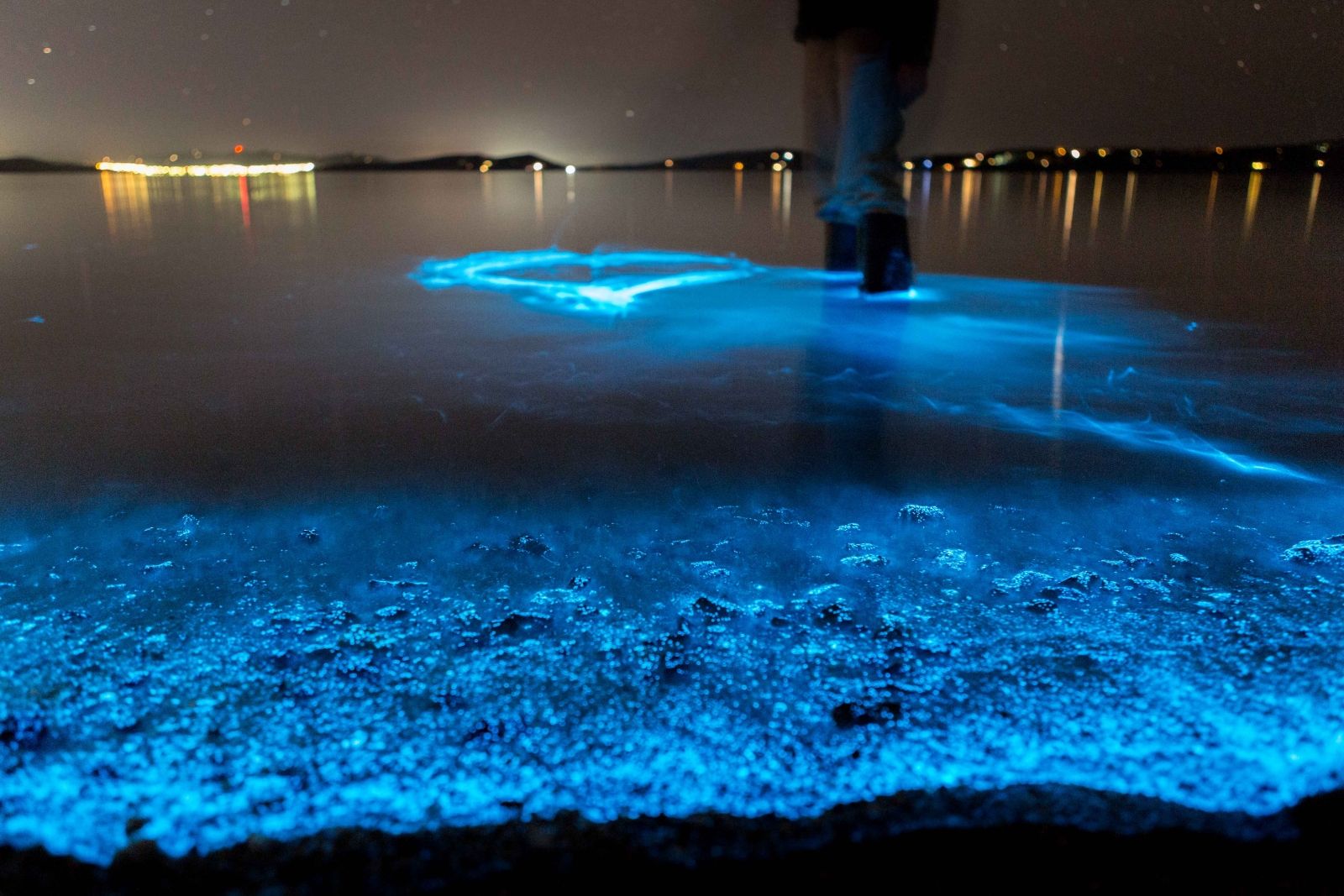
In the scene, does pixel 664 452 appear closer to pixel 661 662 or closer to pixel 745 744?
pixel 661 662

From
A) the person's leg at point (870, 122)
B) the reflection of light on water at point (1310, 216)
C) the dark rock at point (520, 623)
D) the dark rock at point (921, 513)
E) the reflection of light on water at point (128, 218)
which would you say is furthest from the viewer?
the reflection of light on water at point (128, 218)

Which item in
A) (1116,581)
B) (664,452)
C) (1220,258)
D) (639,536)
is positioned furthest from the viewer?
(1220,258)

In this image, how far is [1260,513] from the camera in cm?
125

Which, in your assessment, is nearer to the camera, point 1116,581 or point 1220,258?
point 1116,581

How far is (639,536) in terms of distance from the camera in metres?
1.17

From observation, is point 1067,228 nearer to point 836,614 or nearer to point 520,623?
point 836,614

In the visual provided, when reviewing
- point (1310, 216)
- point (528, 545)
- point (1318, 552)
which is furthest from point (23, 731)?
point (1310, 216)

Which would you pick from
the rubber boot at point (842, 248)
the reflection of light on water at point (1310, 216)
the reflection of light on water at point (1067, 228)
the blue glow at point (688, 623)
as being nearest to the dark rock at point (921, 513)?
the blue glow at point (688, 623)

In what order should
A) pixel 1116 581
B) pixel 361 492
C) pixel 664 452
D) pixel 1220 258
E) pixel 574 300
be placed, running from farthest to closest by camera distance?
pixel 1220 258, pixel 574 300, pixel 664 452, pixel 361 492, pixel 1116 581

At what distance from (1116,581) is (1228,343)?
1754 millimetres

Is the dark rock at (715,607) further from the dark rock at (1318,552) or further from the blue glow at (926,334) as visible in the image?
the blue glow at (926,334)

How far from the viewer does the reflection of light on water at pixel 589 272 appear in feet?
10.7

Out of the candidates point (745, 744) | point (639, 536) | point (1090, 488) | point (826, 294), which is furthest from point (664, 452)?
point (826, 294)

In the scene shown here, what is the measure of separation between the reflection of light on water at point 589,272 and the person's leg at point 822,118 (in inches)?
18.5
